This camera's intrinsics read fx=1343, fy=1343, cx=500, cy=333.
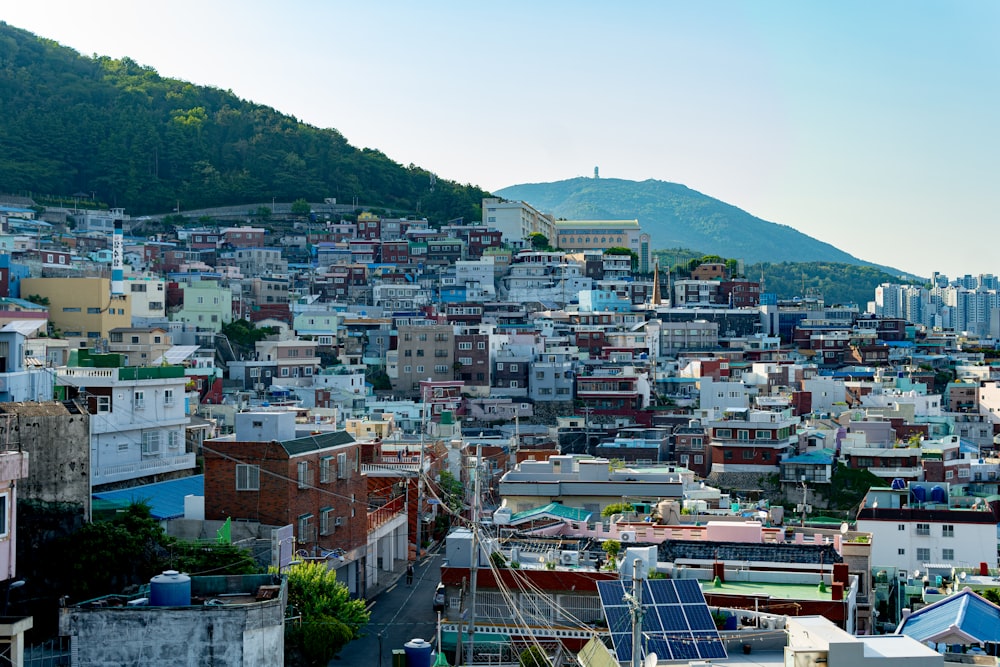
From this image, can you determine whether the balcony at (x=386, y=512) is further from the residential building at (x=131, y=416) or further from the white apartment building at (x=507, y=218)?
the white apartment building at (x=507, y=218)

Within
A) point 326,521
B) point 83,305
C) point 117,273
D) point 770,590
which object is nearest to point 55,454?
point 326,521

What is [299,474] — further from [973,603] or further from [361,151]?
[361,151]

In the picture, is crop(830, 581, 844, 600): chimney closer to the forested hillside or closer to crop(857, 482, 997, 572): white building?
crop(857, 482, 997, 572): white building

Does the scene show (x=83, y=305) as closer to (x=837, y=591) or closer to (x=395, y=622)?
(x=395, y=622)

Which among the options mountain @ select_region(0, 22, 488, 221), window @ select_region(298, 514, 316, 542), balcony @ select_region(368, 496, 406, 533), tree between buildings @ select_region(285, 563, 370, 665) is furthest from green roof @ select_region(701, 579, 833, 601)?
mountain @ select_region(0, 22, 488, 221)

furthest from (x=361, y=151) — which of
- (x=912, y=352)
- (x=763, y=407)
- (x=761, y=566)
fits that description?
(x=761, y=566)

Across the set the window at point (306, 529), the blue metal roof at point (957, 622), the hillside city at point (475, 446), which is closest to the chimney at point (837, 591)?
the hillside city at point (475, 446)

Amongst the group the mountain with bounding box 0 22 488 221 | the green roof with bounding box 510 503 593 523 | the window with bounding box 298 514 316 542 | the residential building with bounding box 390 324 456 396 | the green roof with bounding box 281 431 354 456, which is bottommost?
the green roof with bounding box 510 503 593 523
